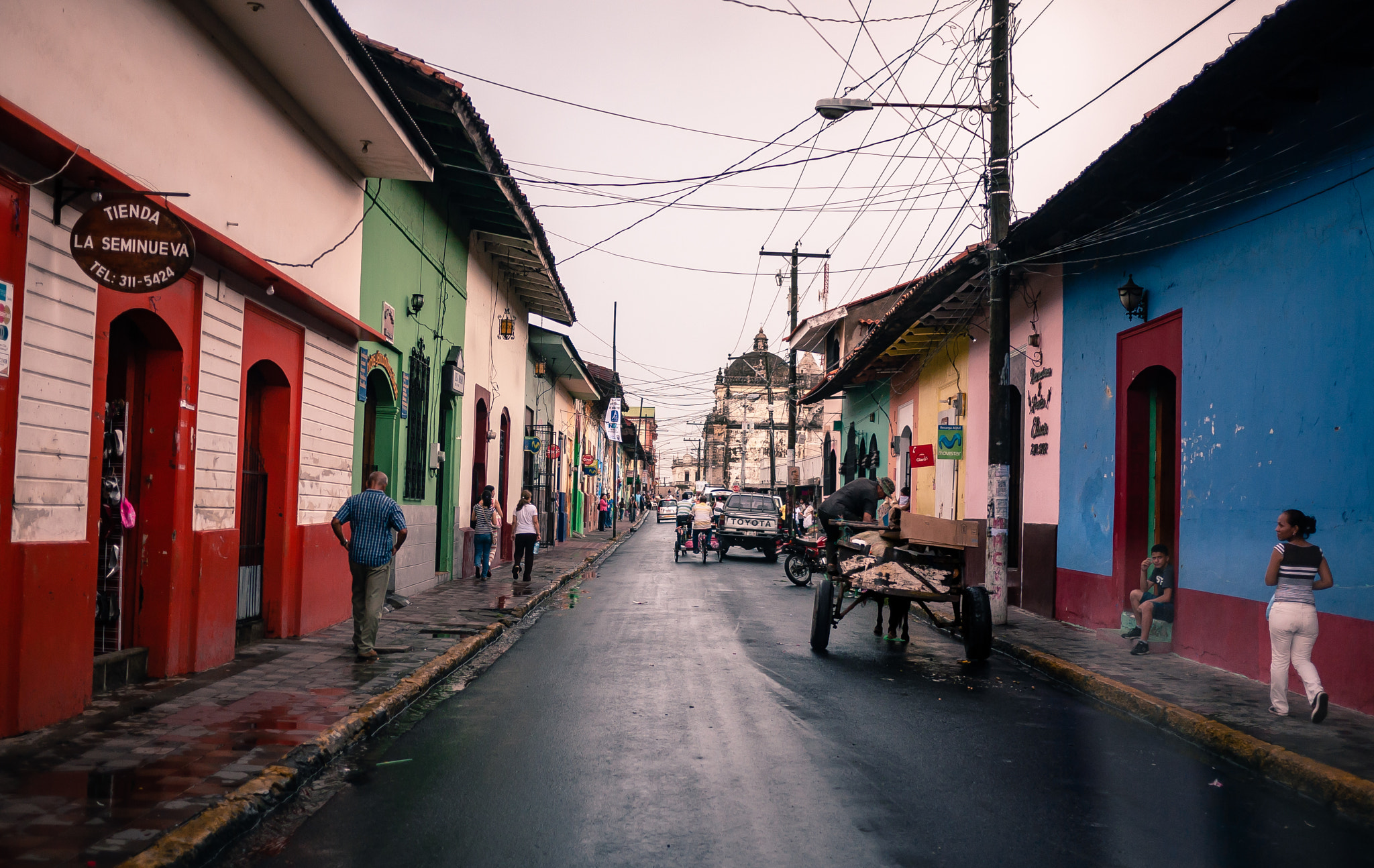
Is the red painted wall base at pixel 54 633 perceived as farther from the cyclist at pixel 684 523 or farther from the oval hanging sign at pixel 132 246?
the cyclist at pixel 684 523

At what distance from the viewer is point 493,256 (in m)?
20.5

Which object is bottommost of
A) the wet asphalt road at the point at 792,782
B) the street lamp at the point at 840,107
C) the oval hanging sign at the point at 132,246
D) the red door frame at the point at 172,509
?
the wet asphalt road at the point at 792,782

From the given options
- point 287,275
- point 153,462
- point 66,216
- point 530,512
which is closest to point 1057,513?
point 530,512

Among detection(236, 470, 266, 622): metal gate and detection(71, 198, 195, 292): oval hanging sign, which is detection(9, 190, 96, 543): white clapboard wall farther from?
detection(236, 470, 266, 622): metal gate

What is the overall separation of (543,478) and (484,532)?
41.8 feet

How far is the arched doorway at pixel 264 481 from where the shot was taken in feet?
33.5

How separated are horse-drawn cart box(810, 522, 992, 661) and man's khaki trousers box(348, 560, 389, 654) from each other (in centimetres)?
432

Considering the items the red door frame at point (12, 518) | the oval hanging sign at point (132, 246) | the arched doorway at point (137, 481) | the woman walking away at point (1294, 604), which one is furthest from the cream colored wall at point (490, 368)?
the woman walking away at point (1294, 604)

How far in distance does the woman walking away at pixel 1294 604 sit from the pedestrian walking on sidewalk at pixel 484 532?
13.1m

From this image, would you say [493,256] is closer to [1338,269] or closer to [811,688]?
[811,688]

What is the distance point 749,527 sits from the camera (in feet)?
93.5

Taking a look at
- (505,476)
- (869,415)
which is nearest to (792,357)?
(869,415)

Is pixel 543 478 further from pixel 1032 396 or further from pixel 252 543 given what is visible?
pixel 252 543

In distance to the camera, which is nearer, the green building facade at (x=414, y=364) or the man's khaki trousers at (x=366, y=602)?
the man's khaki trousers at (x=366, y=602)
